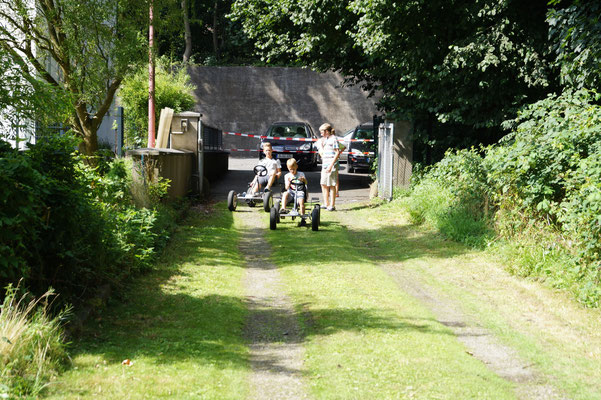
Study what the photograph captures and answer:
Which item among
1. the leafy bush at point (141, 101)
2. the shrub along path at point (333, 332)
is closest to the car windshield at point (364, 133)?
the leafy bush at point (141, 101)

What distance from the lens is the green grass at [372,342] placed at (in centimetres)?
538

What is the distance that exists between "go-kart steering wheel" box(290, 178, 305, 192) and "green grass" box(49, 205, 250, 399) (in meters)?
4.17

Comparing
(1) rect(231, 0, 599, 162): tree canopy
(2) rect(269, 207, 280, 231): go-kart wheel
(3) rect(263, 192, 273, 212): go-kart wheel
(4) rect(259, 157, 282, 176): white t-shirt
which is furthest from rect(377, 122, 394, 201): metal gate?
(2) rect(269, 207, 280, 231): go-kart wheel

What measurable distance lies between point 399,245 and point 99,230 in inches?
223

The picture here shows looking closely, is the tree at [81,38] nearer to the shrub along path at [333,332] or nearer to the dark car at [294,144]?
the shrub along path at [333,332]

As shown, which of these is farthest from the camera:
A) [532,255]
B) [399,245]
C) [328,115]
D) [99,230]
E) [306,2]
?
[328,115]

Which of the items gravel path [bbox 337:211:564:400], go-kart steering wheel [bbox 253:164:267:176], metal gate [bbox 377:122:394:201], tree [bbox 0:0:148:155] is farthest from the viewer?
metal gate [bbox 377:122:394:201]

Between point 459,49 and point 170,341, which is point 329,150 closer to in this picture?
point 459,49

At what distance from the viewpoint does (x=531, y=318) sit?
760cm

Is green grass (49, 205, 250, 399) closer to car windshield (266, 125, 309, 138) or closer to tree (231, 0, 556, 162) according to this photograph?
tree (231, 0, 556, 162)

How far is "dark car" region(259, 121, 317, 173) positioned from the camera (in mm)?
26781

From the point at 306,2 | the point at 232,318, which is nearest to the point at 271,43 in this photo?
the point at 306,2

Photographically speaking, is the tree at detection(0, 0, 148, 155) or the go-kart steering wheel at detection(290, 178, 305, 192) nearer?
the go-kart steering wheel at detection(290, 178, 305, 192)

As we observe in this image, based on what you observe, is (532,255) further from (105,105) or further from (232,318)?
(105,105)
